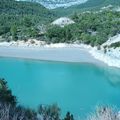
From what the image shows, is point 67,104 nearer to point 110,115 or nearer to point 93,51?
point 110,115

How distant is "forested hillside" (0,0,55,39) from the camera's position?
275 feet

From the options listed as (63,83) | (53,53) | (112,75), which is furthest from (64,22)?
(63,83)

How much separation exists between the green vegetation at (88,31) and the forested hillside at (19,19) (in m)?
4.18

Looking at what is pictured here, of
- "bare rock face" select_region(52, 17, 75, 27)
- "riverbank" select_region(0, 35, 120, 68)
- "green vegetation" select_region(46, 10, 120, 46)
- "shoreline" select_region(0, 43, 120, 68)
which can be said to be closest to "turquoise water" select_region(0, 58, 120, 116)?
"shoreline" select_region(0, 43, 120, 68)

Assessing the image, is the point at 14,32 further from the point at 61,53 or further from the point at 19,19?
the point at 19,19

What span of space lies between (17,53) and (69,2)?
124m

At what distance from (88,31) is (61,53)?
1524 centimetres

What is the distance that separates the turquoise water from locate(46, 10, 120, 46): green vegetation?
14.0m

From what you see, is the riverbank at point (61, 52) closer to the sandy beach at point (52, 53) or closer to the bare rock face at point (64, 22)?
the sandy beach at point (52, 53)

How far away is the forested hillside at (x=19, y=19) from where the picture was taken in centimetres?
8386

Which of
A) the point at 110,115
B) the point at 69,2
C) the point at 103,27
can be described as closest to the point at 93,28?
the point at 103,27

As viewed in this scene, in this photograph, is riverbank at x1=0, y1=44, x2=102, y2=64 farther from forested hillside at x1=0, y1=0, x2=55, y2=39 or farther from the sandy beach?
forested hillside at x1=0, y1=0, x2=55, y2=39

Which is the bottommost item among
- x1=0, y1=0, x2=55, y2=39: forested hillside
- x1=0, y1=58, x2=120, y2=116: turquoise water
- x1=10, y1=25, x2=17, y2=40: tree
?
x1=0, y1=58, x2=120, y2=116: turquoise water

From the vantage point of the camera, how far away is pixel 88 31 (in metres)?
82.8
